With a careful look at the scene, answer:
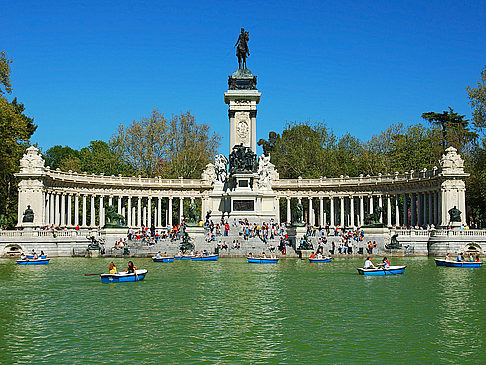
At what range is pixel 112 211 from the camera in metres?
59.1

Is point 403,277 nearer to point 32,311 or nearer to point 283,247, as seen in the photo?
point 283,247

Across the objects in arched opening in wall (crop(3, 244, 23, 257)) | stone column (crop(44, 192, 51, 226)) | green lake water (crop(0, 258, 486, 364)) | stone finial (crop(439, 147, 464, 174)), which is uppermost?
stone finial (crop(439, 147, 464, 174))

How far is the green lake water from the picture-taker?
18.8 metres

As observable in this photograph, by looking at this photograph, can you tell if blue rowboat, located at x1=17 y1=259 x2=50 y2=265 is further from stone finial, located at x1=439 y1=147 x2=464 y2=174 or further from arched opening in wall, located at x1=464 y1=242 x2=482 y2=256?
stone finial, located at x1=439 y1=147 x2=464 y2=174

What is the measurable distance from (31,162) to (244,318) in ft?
162

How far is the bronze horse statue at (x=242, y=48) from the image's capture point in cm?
7906

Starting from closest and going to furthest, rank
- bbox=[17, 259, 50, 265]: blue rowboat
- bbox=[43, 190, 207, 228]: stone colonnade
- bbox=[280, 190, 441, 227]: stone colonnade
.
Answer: bbox=[17, 259, 50, 265]: blue rowboat, bbox=[280, 190, 441, 227]: stone colonnade, bbox=[43, 190, 207, 228]: stone colonnade

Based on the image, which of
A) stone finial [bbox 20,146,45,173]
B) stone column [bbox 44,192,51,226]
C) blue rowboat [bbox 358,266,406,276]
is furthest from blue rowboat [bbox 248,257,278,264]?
stone column [bbox 44,192,51,226]

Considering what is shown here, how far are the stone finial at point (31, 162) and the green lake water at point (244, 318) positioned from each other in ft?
98.5

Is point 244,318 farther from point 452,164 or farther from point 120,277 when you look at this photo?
point 452,164

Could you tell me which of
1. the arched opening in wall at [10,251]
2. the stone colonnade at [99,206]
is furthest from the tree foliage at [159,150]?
the arched opening in wall at [10,251]

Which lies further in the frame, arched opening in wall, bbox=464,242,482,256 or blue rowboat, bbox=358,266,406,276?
arched opening in wall, bbox=464,242,482,256

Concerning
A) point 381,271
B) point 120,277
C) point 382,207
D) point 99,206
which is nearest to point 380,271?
point 381,271

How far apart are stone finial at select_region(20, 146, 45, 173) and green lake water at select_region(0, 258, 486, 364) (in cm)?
3004
